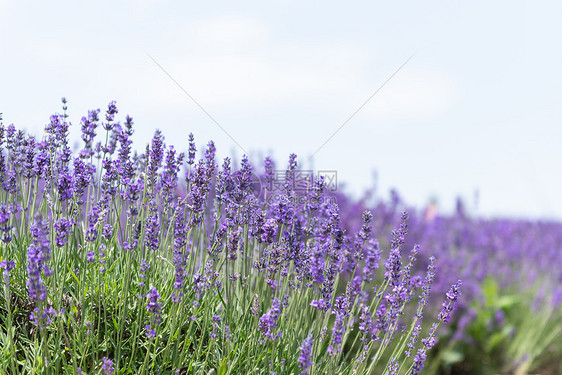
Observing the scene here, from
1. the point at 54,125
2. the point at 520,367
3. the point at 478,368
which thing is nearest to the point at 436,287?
the point at 478,368

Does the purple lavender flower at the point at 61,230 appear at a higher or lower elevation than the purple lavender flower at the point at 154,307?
higher

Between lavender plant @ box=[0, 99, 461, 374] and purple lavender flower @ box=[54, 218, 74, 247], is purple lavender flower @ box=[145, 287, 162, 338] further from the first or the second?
purple lavender flower @ box=[54, 218, 74, 247]

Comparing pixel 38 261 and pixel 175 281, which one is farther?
pixel 175 281

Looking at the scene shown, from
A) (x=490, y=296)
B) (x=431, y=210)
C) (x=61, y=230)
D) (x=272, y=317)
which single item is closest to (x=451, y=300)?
(x=272, y=317)

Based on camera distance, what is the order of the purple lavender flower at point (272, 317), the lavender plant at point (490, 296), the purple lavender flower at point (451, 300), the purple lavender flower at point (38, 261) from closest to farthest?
the purple lavender flower at point (38, 261) < the purple lavender flower at point (272, 317) < the purple lavender flower at point (451, 300) < the lavender plant at point (490, 296)

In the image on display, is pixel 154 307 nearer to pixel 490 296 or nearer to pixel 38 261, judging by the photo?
pixel 38 261

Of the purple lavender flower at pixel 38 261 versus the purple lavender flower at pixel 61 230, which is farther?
the purple lavender flower at pixel 61 230

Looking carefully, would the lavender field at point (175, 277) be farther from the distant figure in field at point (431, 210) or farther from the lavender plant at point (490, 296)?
the distant figure in field at point (431, 210)

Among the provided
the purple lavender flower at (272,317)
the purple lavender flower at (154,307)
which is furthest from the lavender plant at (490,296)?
the purple lavender flower at (154,307)

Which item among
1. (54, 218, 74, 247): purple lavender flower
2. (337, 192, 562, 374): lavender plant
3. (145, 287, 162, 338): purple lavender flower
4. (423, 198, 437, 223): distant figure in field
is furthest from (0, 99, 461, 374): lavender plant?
(423, 198, 437, 223): distant figure in field

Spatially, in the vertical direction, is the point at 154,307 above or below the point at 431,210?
below

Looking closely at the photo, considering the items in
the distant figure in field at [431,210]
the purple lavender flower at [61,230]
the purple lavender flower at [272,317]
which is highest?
the purple lavender flower at [61,230]

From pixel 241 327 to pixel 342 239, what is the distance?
663 mm

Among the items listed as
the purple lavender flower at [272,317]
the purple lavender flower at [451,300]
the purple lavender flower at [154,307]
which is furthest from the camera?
the purple lavender flower at [451,300]
